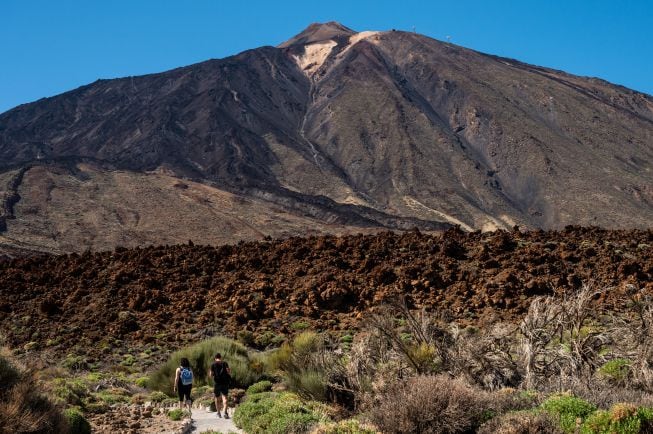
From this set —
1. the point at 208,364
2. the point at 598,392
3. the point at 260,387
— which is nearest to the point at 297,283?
Result: the point at 208,364

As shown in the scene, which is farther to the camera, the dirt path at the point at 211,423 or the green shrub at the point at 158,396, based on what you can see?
the green shrub at the point at 158,396

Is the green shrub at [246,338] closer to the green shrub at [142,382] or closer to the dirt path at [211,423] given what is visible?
the green shrub at [142,382]

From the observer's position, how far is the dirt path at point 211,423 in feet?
34.0

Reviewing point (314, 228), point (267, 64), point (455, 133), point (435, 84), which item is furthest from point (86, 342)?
point (267, 64)

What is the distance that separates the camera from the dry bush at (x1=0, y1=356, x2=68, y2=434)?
23.1ft

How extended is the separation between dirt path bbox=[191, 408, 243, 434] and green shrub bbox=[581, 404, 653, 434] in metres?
5.07

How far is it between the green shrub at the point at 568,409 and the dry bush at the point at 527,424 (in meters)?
0.33

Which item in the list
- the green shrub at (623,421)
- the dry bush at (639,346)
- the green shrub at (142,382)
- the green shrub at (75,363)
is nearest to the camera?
the green shrub at (623,421)

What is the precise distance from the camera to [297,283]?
1964cm

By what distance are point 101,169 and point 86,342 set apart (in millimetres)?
67274

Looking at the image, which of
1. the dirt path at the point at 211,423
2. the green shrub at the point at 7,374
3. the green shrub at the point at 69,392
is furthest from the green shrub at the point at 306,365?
the green shrub at the point at 7,374

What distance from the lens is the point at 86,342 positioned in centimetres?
1778

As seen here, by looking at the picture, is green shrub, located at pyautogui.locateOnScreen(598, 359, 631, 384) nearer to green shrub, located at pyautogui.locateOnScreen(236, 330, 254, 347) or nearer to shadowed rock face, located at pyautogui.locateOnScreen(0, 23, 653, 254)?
green shrub, located at pyautogui.locateOnScreen(236, 330, 254, 347)

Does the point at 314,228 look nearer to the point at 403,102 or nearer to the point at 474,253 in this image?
the point at 474,253
